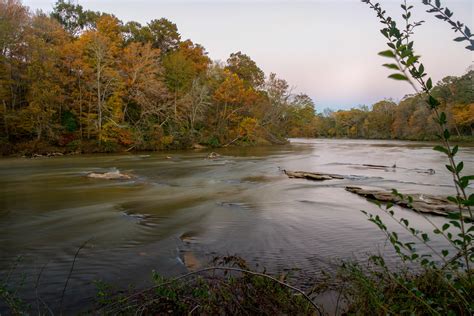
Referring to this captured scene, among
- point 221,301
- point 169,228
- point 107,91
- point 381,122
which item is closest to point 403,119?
point 381,122

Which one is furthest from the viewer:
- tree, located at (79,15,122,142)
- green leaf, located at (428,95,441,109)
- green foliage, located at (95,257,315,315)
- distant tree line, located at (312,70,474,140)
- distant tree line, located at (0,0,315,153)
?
distant tree line, located at (312,70,474,140)

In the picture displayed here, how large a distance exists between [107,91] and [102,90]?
0.42 m

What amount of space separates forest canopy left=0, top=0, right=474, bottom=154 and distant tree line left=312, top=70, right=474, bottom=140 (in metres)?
22.6

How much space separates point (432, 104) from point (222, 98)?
39155mm

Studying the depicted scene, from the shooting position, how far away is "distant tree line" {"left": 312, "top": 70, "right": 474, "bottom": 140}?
50.3m

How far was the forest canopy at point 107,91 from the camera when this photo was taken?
23938mm

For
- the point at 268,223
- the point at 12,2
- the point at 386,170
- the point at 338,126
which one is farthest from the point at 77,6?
the point at 338,126

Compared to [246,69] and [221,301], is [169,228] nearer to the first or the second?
[221,301]

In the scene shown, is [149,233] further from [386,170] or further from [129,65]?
[129,65]

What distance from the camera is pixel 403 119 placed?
69562 mm

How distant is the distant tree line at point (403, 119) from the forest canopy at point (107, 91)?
2256cm

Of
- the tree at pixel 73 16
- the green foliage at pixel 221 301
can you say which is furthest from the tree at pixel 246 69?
the green foliage at pixel 221 301

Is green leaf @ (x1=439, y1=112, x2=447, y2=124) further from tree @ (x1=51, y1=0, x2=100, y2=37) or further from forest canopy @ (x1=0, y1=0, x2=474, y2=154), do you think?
tree @ (x1=51, y1=0, x2=100, y2=37)

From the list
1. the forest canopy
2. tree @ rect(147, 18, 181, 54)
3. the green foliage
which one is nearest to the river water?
the green foliage
